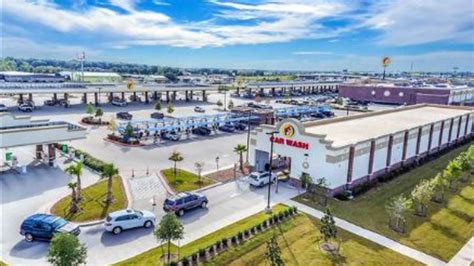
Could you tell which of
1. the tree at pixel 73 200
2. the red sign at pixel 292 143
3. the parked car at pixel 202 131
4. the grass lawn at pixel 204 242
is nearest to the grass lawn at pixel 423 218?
the red sign at pixel 292 143

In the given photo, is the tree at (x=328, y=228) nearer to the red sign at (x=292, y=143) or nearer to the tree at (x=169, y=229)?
the tree at (x=169, y=229)

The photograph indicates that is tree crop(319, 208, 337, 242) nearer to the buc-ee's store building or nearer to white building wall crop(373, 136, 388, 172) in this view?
the buc-ee's store building

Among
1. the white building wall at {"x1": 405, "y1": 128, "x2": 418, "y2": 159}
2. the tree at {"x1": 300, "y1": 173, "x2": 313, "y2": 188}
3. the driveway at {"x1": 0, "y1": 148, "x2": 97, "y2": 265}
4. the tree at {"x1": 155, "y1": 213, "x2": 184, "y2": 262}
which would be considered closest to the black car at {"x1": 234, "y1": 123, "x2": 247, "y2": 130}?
the white building wall at {"x1": 405, "y1": 128, "x2": 418, "y2": 159}

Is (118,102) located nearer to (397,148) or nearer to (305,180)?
(305,180)

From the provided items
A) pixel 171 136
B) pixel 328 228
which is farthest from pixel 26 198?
pixel 171 136

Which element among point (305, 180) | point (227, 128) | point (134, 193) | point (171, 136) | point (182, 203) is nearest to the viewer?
point (182, 203)

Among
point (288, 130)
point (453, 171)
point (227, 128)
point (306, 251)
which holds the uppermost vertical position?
point (288, 130)

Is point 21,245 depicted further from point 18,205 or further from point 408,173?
point 408,173
